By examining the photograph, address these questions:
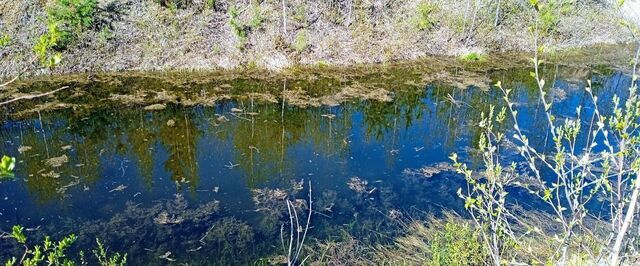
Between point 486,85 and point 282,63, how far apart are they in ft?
20.9

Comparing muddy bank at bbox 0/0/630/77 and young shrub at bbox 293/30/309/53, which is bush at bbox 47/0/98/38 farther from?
young shrub at bbox 293/30/309/53

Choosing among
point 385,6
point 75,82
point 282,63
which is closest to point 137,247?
point 75,82

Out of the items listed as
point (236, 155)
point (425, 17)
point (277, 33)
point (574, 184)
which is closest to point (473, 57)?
point (425, 17)

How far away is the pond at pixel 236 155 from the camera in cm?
663

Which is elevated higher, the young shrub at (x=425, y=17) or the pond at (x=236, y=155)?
the young shrub at (x=425, y=17)

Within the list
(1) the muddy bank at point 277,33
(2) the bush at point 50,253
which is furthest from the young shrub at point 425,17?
(2) the bush at point 50,253

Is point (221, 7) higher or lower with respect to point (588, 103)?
higher

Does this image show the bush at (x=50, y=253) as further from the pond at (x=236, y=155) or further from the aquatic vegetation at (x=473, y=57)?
the aquatic vegetation at (x=473, y=57)

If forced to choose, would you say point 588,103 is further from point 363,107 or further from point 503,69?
point 363,107

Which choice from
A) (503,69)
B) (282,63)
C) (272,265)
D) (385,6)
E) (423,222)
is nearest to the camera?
(272,265)

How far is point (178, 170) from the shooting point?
26.9 feet

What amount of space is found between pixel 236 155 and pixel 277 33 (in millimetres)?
7742

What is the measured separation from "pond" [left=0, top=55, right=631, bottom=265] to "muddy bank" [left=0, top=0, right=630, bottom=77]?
1195 millimetres

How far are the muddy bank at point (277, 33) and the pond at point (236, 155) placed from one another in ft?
3.92
